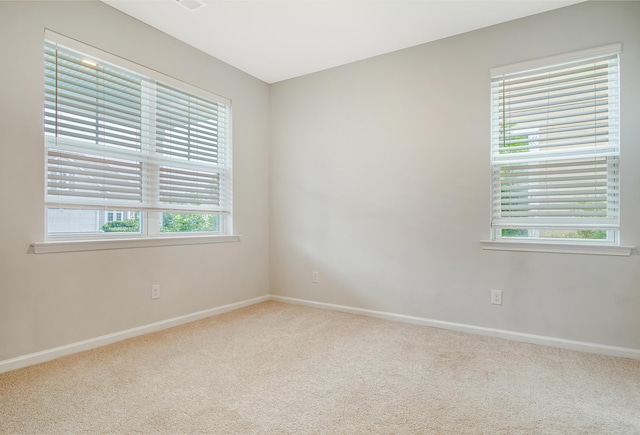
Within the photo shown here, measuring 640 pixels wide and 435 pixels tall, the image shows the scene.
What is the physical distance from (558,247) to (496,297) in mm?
591

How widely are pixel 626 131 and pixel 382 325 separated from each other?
2.31 metres

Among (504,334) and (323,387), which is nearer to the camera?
(323,387)

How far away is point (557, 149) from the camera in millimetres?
2678

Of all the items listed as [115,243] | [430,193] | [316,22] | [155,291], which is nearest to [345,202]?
[430,193]

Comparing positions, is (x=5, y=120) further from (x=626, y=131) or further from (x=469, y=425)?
(x=626, y=131)

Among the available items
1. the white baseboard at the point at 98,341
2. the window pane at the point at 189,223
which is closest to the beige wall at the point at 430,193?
the window pane at the point at 189,223

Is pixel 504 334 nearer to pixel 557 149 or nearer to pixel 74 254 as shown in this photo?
pixel 557 149

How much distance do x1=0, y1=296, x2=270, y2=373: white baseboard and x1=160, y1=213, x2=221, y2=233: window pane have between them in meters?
0.78

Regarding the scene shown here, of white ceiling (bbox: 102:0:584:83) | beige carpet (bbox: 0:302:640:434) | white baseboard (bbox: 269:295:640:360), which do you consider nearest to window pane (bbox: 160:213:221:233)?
beige carpet (bbox: 0:302:640:434)

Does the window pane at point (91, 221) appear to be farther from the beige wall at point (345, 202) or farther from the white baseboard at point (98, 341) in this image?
the white baseboard at point (98, 341)

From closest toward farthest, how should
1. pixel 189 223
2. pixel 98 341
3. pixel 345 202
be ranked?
pixel 98 341
pixel 189 223
pixel 345 202

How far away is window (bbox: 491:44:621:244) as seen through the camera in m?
2.51

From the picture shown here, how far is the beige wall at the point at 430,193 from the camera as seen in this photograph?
2482 millimetres

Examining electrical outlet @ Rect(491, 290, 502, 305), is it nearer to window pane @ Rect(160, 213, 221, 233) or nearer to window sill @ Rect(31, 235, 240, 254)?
window sill @ Rect(31, 235, 240, 254)
